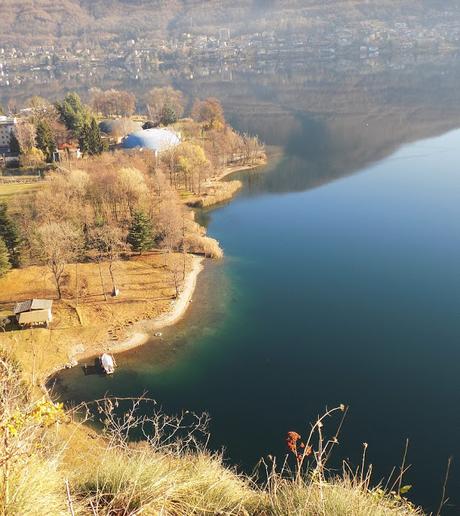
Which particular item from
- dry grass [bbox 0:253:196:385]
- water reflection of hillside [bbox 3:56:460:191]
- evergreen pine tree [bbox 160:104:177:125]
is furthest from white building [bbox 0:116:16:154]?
dry grass [bbox 0:253:196:385]

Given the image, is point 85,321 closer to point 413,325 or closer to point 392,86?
point 413,325

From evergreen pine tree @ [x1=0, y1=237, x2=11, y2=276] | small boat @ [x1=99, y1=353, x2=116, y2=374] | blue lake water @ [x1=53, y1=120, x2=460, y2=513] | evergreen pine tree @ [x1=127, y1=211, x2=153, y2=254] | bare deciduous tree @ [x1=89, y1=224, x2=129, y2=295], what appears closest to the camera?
blue lake water @ [x1=53, y1=120, x2=460, y2=513]

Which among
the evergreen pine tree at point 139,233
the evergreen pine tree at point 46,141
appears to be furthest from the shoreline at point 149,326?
the evergreen pine tree at point 46,141

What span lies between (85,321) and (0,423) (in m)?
10.0

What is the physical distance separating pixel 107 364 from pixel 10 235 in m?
5.98

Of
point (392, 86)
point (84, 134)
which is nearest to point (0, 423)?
point (84, 134)

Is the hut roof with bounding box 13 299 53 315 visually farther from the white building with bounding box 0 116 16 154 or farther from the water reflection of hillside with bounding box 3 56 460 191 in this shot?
the white building with bounding box 0 116 16 154

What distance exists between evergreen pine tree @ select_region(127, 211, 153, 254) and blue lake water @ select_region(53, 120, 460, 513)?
2.41 metres

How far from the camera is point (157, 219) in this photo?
650 inches

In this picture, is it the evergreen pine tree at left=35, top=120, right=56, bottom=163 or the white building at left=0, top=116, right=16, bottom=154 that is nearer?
the evergreen pine tree at left=35, top=120, right=56, bottom=163

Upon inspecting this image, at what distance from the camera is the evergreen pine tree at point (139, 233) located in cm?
1513

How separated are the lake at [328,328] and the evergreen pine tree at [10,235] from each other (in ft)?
17.3

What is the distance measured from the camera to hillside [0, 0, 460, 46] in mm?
98188

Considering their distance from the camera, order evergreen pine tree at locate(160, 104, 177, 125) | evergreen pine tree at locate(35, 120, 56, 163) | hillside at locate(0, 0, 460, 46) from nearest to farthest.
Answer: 1. evergreen pine tree at locate(35, 120, 56, 163)
2. evergreen pine tree at locate(160, 104, 177, 125)
3. hillside at locate(0, 0, 460, 46)
